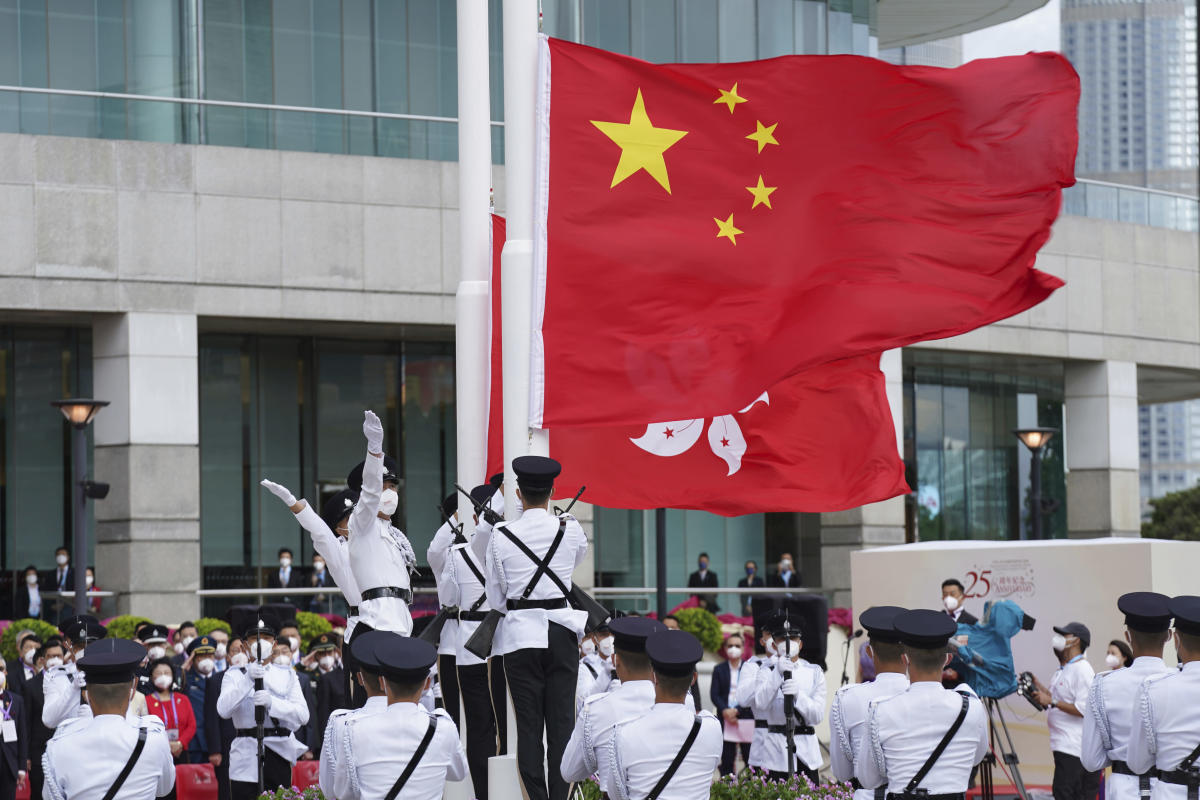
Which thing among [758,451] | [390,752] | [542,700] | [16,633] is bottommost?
[16,633]

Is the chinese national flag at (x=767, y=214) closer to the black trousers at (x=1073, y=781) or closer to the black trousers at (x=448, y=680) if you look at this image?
the black trousers at (x=448, y=680)

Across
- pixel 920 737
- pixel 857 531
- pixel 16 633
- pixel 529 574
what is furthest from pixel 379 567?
pixel 857 531

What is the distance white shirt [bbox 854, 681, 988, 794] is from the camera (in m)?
7.65

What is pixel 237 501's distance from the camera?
30.2 metres

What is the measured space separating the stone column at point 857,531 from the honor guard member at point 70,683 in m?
18.7

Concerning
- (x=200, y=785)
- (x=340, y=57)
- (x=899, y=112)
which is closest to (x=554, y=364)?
(x=899, y=112)

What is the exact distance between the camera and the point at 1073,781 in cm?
1530

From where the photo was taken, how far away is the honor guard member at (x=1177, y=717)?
8023 millimetres

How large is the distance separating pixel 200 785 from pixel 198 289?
13.0 metres

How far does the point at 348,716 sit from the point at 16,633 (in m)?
15.1

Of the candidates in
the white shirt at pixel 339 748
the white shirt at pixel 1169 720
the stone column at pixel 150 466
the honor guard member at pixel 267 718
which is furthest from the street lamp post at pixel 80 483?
the white shirt at pixel 1169 720

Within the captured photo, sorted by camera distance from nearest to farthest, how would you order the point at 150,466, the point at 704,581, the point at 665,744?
the point at 665,744, the point at 150,466, the point at 704,581

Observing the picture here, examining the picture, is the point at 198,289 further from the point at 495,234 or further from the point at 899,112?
the point at 899,112

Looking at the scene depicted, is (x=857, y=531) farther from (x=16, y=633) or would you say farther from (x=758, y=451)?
A: (x=758, y=451)
